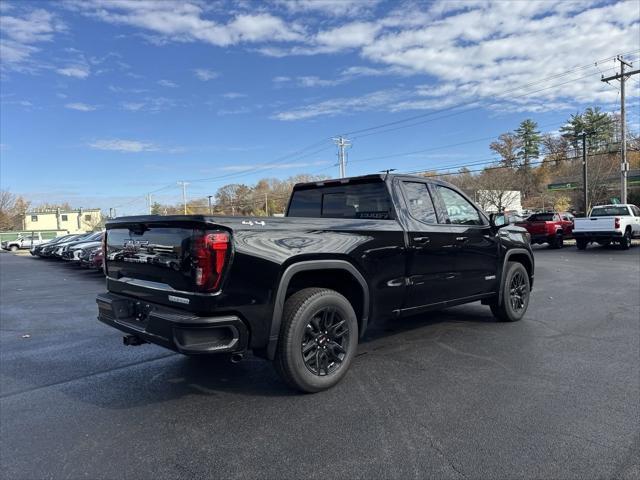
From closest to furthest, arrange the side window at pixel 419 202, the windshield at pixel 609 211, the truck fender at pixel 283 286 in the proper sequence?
the truck fender at pixel 283 286 < the side window at pixel 419 202 < the windshield at pixel 609 211

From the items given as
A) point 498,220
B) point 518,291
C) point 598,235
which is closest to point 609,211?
point 598,235

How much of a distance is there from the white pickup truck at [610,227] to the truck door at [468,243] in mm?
16113

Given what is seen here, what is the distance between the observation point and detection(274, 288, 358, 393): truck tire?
3664 mm

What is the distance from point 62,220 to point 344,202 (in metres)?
113

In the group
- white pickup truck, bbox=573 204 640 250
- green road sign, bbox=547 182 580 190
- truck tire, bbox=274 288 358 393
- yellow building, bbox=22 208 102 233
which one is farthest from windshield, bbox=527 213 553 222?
yellow building, bbox=22 208 102 233

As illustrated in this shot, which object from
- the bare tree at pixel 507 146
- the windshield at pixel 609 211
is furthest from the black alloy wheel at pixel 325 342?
the bare tree at pixel 507 146

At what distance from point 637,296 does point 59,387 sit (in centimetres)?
926

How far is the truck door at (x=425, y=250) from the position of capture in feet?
15.5

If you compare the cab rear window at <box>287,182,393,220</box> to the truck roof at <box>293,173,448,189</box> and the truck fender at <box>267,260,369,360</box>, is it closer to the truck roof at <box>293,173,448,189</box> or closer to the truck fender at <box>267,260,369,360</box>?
the truck roof at <box>293,173,448,189</box>

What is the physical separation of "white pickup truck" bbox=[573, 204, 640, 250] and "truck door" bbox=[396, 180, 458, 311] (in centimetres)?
1712

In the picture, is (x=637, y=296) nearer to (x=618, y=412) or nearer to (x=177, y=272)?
(x=618, y=412)

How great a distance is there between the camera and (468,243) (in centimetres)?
544

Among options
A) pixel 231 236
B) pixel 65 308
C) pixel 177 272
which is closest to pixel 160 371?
pixel 177 272

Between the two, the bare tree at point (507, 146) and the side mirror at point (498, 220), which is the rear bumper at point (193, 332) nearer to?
the side mirror at point (498, 220)
